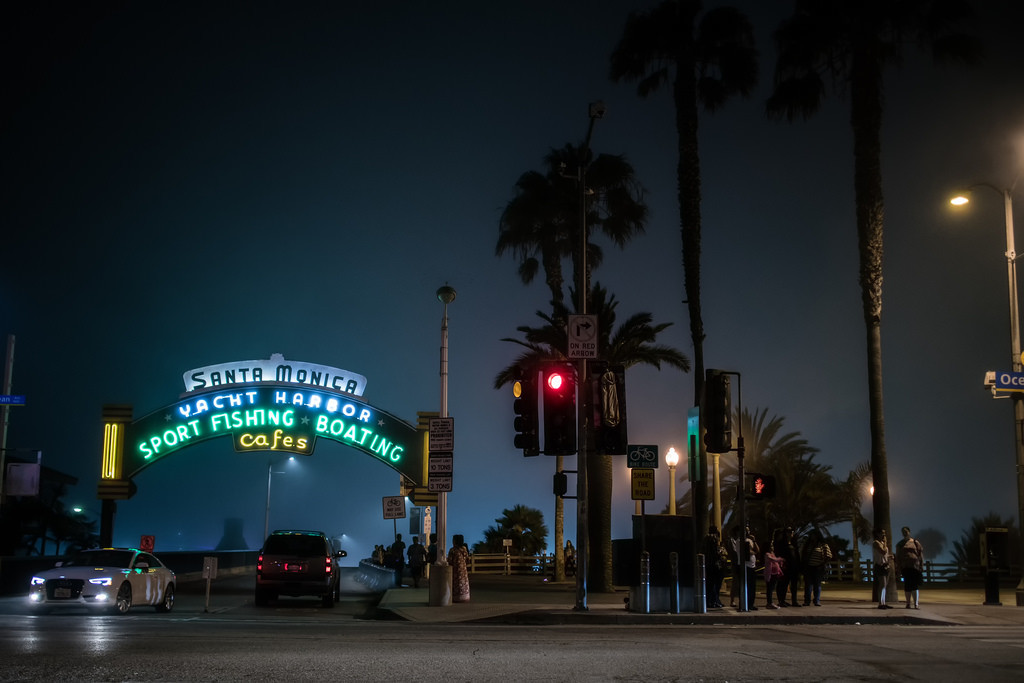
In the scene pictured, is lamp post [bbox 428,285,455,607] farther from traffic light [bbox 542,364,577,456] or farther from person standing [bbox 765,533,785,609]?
person standing [bbox 765,533,785,609]

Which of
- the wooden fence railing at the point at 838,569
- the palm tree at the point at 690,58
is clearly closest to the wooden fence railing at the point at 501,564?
the wooden fence railing at the point at 838,569

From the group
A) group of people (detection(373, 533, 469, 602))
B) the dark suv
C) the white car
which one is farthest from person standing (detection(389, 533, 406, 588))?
the white car

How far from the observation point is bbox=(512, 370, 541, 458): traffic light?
20.1m

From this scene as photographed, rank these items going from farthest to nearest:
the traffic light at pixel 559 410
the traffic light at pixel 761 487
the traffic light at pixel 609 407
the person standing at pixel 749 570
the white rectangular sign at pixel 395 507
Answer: the white rectangular sign at pixel 395 507, the person standing at pixel 749 570, the traffic light at pixel 761 487, the traffic light at pixel 609 407, the traffic light at pixel 559 410

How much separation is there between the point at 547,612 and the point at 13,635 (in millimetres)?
10220

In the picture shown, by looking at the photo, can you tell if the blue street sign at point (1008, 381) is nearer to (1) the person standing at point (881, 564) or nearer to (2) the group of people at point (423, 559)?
(1) the person standing at point (881, 564)

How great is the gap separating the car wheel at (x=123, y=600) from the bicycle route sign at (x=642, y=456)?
37.2 feet

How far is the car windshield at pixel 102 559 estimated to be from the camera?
70.8 feet

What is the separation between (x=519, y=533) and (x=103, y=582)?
144ft

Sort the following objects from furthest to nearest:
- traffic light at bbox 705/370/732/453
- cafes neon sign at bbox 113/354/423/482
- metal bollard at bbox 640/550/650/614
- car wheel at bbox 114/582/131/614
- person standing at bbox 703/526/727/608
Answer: cafes neon sign at bbox 113/354/423/482, person standing at bbox 703/526/727/608, car wheel at bbox 114/582/131/614, traffic light at bbox 705/370/732/453, metal bollard at bbox 640/550/650/614

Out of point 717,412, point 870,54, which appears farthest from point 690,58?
point 717,412

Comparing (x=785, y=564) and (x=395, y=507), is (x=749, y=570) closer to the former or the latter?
(x=785, y=564)

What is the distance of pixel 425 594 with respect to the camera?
2766 centimetres

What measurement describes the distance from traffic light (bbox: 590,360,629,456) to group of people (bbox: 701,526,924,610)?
3389 millimetres
